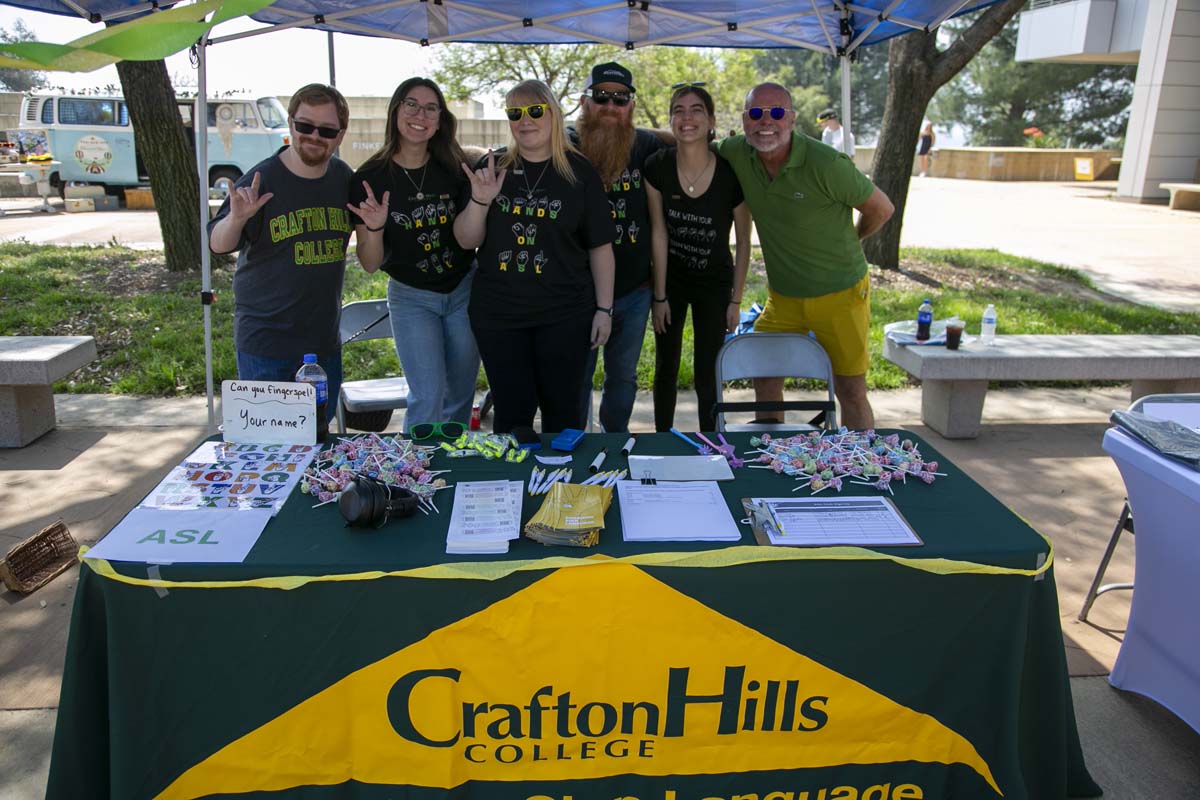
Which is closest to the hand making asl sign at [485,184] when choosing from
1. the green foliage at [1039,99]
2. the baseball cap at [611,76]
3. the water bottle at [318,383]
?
the baseball cap at [611,76]

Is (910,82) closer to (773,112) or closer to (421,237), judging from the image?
(773,112)

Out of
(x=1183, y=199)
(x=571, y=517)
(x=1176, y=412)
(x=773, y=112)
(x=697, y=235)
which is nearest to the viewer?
(x=571, y=517)

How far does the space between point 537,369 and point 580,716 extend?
1585 millimetres

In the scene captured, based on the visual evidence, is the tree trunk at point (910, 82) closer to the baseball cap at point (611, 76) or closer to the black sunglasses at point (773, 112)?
the black sunglasses at point (773, 112)

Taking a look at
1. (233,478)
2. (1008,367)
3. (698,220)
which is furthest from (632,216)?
(1008,367)

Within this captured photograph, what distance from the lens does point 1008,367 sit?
481cm

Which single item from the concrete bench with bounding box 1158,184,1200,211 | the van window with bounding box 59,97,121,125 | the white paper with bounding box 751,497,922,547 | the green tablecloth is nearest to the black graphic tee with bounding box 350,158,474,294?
the green tablecloth

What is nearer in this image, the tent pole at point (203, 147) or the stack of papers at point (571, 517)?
the stack of papers at point (571, 517)

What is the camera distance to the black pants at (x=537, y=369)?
128 inches

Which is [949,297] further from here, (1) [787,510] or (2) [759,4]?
(1) [787,510]

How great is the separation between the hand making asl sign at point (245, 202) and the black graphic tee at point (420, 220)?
348 millimetres

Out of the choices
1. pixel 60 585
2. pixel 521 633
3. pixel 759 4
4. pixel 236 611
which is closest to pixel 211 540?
pixel 236 611

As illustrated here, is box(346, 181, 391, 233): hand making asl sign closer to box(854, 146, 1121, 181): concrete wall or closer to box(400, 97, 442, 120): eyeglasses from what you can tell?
box(400, 97, 442, 120): eyeglasses

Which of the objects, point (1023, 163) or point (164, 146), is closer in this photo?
point (164, 146)
